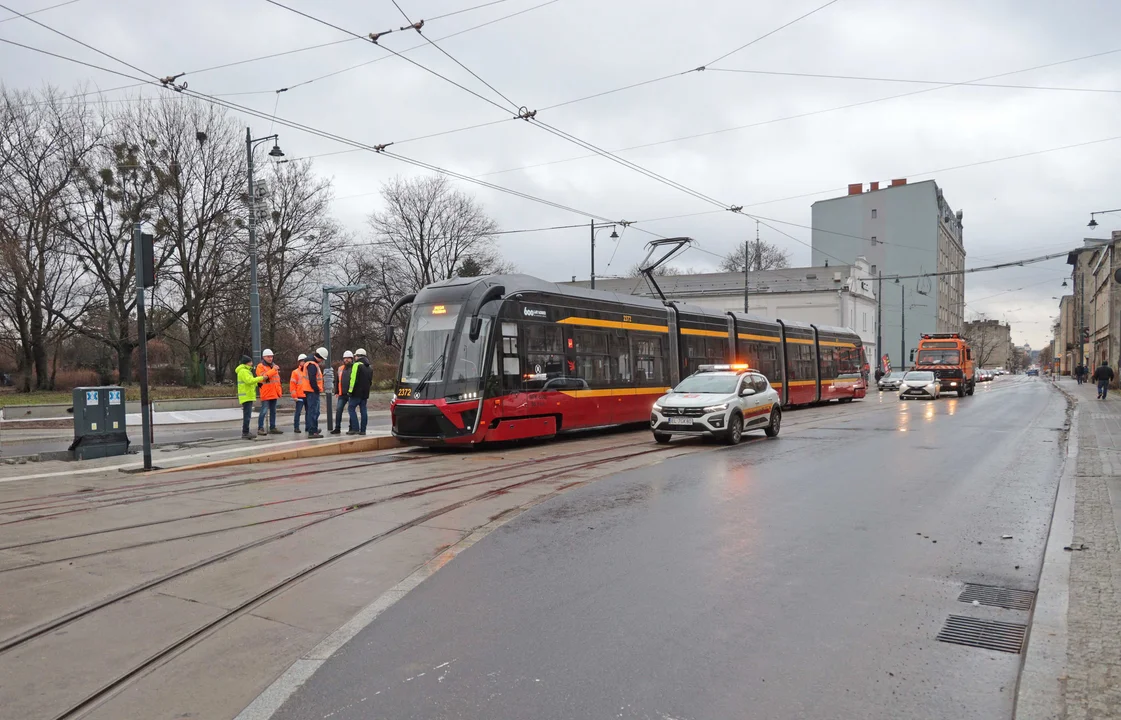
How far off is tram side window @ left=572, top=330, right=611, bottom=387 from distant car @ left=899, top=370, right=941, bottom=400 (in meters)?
23.1

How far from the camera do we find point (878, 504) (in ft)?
28.6

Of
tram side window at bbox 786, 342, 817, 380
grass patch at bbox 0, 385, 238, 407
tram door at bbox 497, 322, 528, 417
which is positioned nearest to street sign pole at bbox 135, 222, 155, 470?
tram door at bbox 497, 322, 528, 417

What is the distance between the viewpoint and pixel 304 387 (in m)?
16.2

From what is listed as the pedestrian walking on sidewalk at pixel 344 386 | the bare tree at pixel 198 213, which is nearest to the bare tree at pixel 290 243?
the bare tree at pixel 198 213

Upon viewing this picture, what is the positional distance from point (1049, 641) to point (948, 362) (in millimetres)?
40221

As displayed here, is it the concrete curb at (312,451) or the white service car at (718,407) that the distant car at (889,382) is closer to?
the white service car at (718,407)

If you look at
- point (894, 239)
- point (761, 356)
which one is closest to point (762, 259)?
point (894, 239)

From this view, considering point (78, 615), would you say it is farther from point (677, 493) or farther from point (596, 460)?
point (596, 460)

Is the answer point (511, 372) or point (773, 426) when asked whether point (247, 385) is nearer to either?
point (511, 372)

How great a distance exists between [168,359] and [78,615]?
56857 mm

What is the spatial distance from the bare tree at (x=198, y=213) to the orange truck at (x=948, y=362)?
3445cm

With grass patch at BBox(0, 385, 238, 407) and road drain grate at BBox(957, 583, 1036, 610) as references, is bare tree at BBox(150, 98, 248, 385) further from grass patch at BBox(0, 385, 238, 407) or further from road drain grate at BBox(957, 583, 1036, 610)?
road drain grate at BBox(957, 583, 1036, 610)

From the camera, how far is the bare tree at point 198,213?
3491 cm

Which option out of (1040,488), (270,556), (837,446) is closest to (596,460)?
(837,446)
